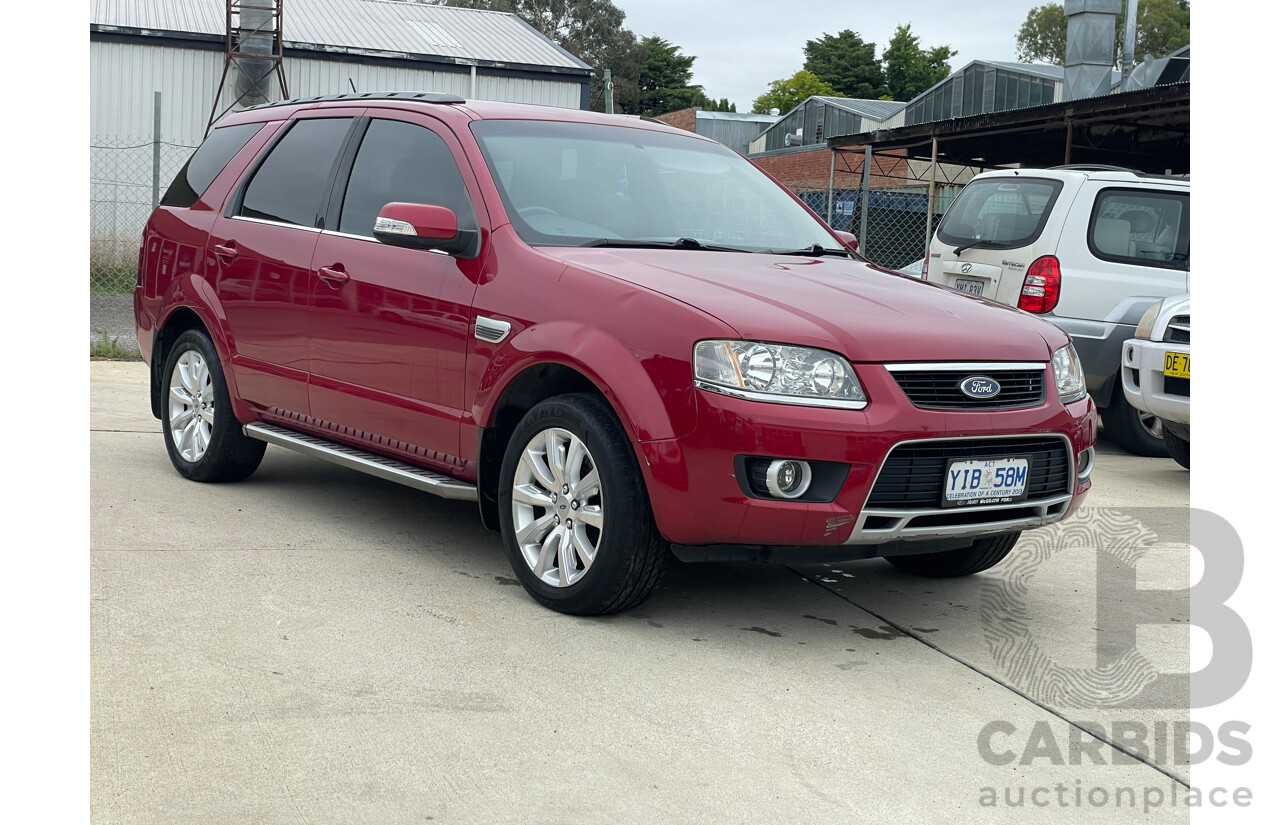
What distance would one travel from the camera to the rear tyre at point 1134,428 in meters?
8.48

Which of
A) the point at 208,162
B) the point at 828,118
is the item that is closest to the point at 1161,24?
the point at 828,118

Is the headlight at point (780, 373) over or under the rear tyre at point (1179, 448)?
over

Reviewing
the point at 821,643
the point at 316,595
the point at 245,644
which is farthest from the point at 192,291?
the point at 821,643

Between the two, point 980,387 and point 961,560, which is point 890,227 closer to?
point 961,560

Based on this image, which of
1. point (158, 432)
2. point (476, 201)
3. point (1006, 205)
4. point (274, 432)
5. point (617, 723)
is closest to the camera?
point (617, 723)

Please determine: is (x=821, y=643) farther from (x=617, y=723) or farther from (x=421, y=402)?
(x=421, y=402)

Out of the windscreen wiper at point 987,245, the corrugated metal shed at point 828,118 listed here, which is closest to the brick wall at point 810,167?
the corrugated metal shed at point 828,118

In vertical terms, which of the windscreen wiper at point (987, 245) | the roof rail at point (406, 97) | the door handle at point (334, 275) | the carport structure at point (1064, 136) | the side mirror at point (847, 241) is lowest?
A: the door handle at point (334, 275)

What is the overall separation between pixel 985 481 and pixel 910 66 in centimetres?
7803

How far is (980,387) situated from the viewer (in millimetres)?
4086

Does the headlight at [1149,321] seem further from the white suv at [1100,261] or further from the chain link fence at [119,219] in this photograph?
the chain link fence at [119,219]

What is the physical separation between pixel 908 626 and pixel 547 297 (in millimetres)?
1690

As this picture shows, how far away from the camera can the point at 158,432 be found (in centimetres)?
768

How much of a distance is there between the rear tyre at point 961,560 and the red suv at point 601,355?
1 centimetres
